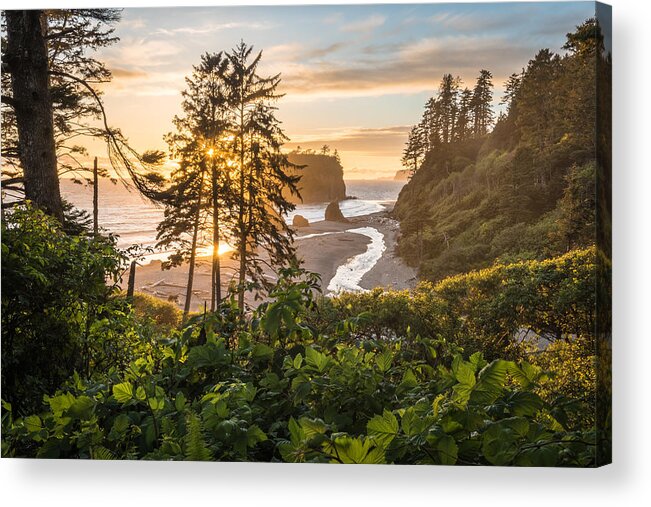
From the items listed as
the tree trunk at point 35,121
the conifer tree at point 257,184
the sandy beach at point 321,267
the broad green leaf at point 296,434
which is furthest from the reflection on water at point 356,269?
the tree trunk at point 35,121

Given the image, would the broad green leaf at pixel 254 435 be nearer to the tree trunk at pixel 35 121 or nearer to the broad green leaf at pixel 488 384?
Answer: the broad green leaf at pixel 488 384

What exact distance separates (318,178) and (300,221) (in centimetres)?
31

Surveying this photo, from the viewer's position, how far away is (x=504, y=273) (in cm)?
493

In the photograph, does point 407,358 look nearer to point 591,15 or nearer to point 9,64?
point 591,15

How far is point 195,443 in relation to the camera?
4152mm

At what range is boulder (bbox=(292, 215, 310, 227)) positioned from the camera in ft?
17.3

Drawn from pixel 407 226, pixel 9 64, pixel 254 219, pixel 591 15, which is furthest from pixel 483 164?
pixel 9 64

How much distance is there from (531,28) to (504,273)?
4.88 ft

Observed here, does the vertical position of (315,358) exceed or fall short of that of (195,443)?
it exceeds it

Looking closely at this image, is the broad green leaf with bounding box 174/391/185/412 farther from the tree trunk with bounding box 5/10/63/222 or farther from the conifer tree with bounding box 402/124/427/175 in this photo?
the conifer tree with bounding box 402/124/427/175

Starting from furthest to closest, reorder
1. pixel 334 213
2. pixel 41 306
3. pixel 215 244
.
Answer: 1. pixel 334 213
2. pixel 215 244
3. pixel 41 306

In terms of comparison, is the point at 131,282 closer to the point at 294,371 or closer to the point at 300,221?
the point at 300,221

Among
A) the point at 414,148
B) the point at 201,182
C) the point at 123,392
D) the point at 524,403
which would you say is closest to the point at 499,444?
the point at 524,403

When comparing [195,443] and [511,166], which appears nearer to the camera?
[195,443]
